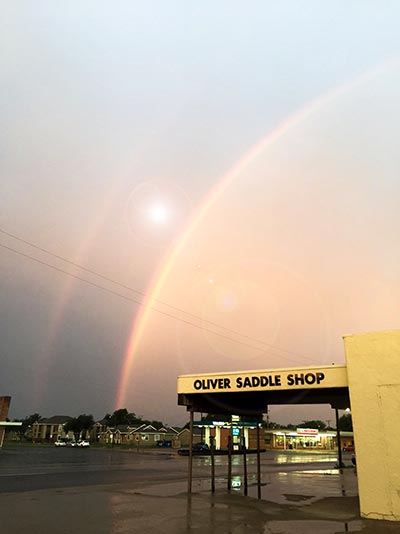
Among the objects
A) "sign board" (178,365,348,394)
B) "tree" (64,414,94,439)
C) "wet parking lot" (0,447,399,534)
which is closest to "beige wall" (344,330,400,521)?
"wet parking lot" (0,447,399,534)

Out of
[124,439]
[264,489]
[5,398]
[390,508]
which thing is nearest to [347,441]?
[124,439]

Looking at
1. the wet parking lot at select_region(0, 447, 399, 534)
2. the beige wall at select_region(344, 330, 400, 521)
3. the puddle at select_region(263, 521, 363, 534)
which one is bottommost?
the wet parking lot at select_region(0, 447, 399, 534)

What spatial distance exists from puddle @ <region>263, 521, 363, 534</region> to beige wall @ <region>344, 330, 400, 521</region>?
0.89m

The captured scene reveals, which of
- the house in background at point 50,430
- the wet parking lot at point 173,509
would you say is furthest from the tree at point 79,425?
the wet parking lot at point 173,509

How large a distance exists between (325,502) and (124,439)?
349ft

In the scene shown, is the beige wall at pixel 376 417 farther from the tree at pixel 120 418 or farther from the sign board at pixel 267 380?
the tree at pixel 120 418

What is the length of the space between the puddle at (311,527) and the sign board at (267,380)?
3589 millimetres

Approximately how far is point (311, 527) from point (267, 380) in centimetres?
462

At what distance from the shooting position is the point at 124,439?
110625mm

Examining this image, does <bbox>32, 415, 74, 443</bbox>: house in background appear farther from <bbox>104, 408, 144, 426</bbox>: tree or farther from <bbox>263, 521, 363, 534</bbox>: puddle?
<bbox>263, 521, 363, 534</bbox>: puddle

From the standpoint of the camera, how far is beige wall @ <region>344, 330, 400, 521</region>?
10.7 m

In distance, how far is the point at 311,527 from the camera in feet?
32.8

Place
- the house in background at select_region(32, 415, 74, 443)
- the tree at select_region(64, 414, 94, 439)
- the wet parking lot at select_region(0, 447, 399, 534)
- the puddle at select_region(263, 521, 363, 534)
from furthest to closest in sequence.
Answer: the house in background at select_region(32, 415, 74, 443) → the tree at select_region(64, 414, 94, 439) → the wet parking lot at select_region(0, 447, 399, 534) → the puddle at select_region(263, 521, 363, 534)

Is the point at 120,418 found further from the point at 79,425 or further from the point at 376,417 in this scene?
the point at 376,417
